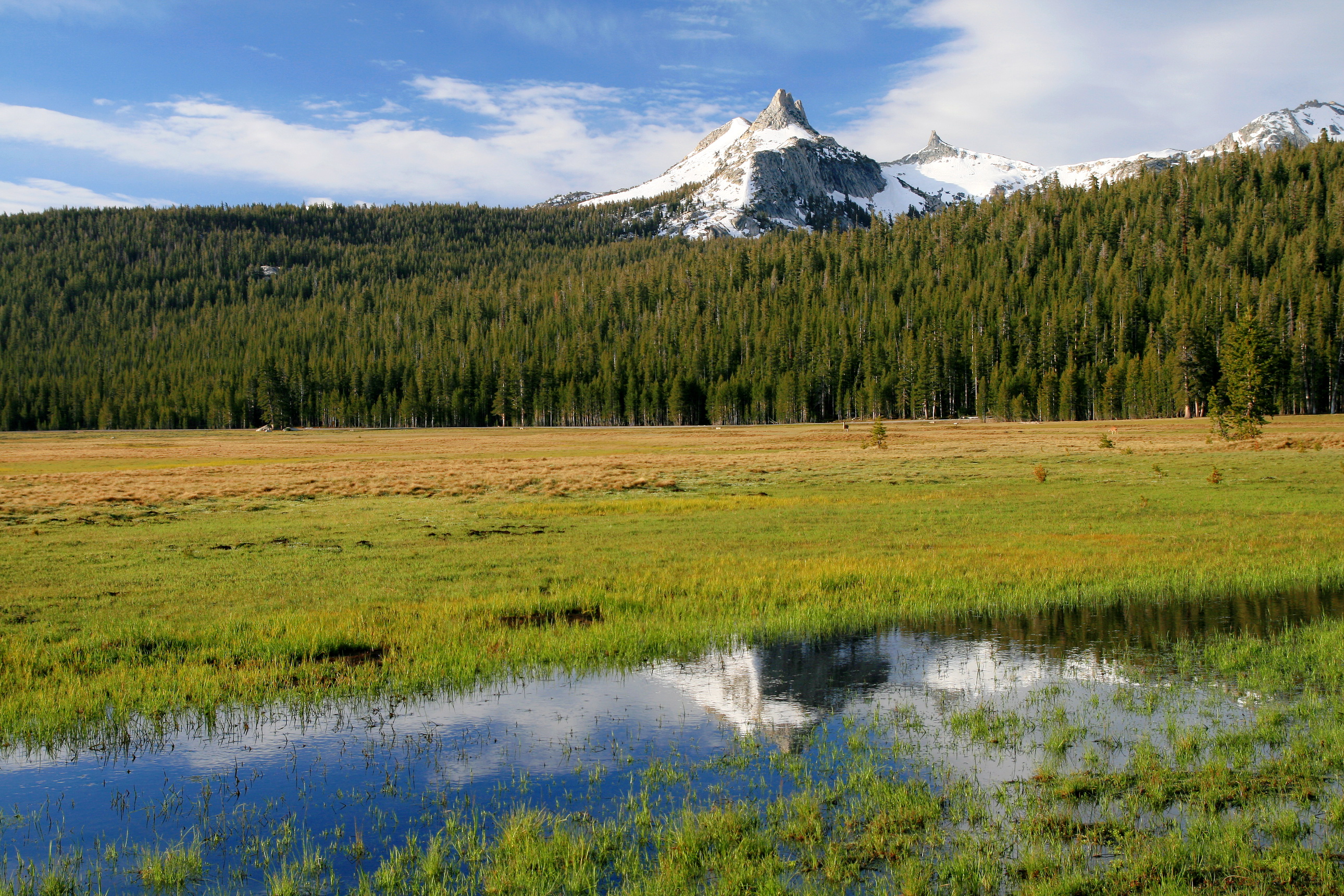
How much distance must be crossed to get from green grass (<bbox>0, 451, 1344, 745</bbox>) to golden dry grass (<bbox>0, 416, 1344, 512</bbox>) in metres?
7.84

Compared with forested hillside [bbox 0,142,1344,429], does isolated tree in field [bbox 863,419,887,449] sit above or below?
below

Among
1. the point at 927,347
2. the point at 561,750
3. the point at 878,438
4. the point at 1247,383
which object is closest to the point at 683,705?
the point at 561,750

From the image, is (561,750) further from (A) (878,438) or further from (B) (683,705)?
(A) (878,438)

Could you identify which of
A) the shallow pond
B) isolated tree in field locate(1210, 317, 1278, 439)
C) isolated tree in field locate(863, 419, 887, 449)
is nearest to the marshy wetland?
the shallow pond

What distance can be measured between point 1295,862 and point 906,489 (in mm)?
32525

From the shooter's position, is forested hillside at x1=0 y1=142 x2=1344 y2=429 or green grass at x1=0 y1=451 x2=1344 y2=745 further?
forested hillside at x1=0 y1=142 x2=1344 y2=429

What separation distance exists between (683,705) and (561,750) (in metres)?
2.24

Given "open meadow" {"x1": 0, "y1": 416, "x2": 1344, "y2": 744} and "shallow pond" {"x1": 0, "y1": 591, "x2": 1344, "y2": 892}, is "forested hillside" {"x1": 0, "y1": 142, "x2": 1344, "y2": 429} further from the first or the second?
"shallow pond" {"x1": 0, "y1": 591, "x2": 1344, "y2": 892}

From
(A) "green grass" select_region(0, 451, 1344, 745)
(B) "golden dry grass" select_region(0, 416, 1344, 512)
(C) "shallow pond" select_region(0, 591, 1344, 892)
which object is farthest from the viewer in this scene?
(B) "golden dry grass" select_region(0, 416, 1344, 512)

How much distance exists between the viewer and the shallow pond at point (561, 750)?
8.03m

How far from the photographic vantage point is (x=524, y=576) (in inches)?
797

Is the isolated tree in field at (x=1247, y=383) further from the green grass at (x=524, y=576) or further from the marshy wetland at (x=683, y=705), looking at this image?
the marshy wetland at (x=683, y=705)

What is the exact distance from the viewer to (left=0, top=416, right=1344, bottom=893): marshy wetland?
7.25 meters

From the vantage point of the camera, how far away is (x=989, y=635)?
50.0 ft
